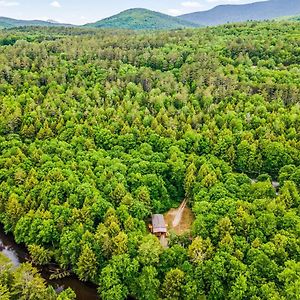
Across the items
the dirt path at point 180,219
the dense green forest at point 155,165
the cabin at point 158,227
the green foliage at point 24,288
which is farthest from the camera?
the dirt path at point 180,219

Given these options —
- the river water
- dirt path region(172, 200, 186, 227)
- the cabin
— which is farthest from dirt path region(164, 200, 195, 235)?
the river water

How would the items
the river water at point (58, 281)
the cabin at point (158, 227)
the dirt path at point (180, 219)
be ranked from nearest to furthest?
the river water at point (58, 281) → the cabin at point (158, 227) → the dirt path at point (180, 219)

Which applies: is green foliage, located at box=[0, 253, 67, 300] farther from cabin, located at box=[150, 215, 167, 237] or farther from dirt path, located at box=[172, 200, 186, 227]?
dirt path, located at box=[172, 200, 186, 227]

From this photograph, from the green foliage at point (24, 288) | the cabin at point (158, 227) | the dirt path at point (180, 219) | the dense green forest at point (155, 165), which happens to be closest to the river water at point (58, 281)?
the dense green forest at point (155, 165)

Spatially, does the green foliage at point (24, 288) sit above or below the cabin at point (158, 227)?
above

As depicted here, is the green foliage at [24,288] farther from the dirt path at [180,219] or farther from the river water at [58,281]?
the dirt path at [180,219]

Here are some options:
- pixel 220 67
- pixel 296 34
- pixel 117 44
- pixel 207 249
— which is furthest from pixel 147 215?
pixel 296 34

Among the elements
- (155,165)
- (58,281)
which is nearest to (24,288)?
(58,281)
